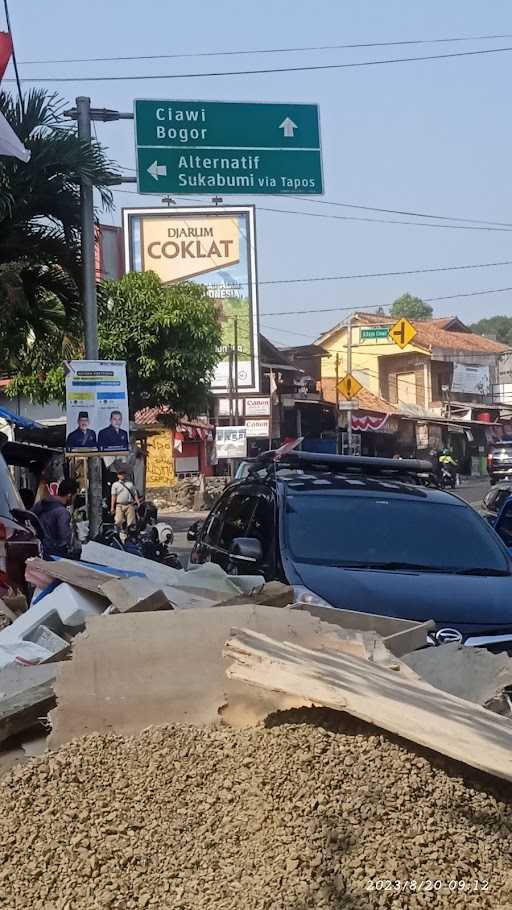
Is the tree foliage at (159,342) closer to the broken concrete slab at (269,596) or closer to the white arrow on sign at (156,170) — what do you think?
the white arrow on sign at (156,170)

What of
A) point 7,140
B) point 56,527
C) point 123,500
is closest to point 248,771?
point 56,527

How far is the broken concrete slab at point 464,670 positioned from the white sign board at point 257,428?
3566cm

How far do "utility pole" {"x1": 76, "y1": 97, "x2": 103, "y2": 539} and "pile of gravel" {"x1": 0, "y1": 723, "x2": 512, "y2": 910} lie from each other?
31.3ft

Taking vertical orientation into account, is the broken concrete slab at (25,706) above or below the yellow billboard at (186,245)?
below

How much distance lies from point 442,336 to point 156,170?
5893cm

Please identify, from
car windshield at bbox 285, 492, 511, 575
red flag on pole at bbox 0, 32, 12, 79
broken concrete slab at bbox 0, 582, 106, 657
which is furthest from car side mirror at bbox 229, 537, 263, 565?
red flag on pole at bbox 0, 32, 12, 79

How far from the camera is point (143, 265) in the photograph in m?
47.9

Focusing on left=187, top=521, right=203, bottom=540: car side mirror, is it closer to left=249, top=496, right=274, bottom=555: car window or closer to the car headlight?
left=249, top=496, right=274, bottom=555: car window

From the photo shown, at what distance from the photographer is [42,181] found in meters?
13.0

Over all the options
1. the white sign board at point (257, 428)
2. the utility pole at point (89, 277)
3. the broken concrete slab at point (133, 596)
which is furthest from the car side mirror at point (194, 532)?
the white sign board at point (257, 428)

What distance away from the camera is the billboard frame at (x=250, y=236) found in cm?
4612

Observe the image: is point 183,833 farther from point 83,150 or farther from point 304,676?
point 83,150

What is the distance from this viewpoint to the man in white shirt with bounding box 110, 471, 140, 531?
18.7m

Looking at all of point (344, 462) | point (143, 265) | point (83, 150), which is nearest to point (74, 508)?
point (83, 150)
